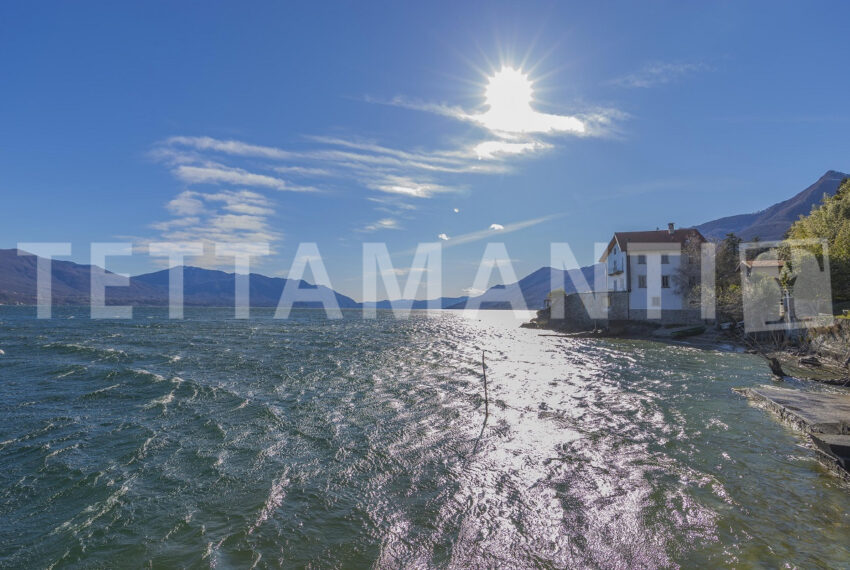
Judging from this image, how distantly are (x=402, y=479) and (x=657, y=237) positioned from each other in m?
68.7

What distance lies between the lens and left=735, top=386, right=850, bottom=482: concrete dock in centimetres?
1266

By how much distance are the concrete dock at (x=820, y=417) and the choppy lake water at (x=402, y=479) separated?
0.57 m

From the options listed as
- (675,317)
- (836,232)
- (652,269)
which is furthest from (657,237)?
(836,232)

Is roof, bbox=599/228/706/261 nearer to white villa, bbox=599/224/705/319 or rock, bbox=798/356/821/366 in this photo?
white villa, bbox=599/224/705/319

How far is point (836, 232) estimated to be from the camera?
47688mm

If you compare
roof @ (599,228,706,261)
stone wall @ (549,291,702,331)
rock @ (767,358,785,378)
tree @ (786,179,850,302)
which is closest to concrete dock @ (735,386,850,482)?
rock @ (767,358,785,378)

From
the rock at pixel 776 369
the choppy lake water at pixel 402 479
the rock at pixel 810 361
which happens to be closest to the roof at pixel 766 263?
the rock at pixel 810 361

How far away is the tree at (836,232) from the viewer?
42469 mm

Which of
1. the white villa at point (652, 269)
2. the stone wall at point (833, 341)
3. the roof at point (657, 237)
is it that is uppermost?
the roof at point (657, 237)

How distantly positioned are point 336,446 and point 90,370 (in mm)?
24146

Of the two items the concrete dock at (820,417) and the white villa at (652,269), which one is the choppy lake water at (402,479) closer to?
the concrete dock at (820,417)

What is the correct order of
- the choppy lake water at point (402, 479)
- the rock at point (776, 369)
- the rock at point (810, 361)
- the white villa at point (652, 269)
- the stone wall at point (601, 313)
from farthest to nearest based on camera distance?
the white villa at point (652, 269) → the stone wall at point (601, 313) → the rock at point (810, 361) → the rock at point (776, 369) → the choppy lake water at point (402, 479)

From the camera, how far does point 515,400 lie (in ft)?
72.1

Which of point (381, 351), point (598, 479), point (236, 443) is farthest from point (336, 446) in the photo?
point (381, 351)
